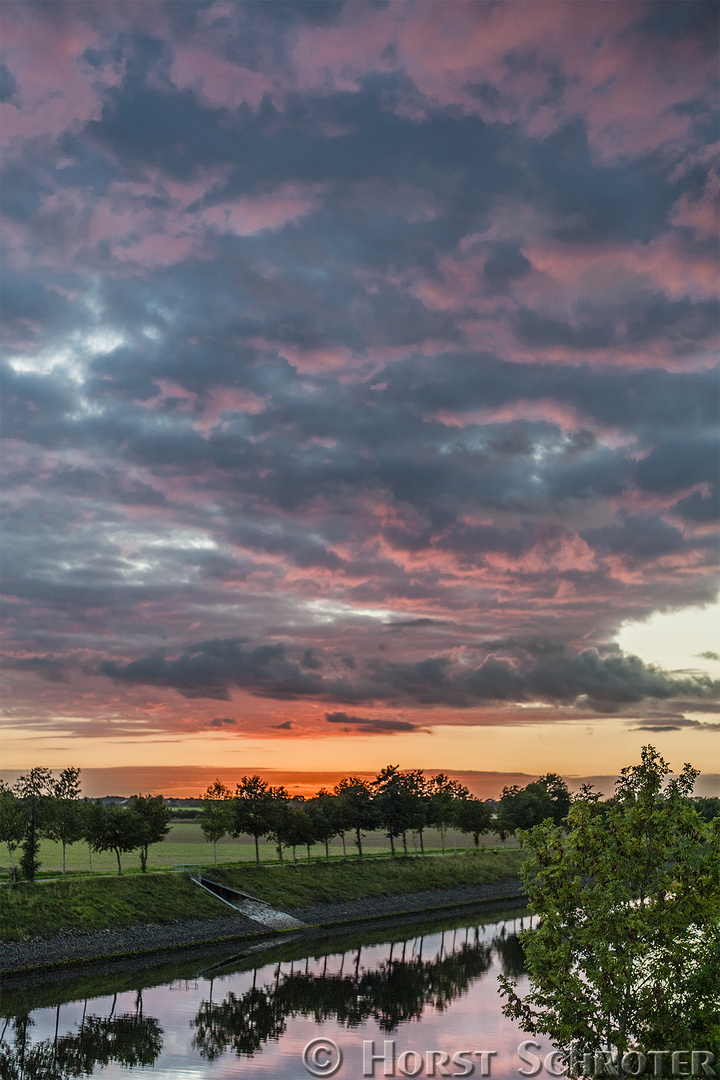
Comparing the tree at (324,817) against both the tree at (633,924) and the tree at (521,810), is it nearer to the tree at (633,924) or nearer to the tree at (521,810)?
the tree at (521,810)

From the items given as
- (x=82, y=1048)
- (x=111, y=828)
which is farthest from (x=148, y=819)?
(x=82, y=1048)

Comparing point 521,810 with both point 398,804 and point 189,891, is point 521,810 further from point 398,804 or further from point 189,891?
point 189,891

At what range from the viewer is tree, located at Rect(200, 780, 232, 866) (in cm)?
10888

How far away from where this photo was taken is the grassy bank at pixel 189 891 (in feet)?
231

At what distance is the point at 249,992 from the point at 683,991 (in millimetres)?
44548

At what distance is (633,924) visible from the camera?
77.9 feet

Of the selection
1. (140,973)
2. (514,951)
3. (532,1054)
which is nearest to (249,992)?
(140,973)

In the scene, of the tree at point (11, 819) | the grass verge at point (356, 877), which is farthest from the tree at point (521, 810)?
the tree at point (11, 819)

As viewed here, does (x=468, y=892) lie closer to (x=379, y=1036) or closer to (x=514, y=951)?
(x=514, y=951)

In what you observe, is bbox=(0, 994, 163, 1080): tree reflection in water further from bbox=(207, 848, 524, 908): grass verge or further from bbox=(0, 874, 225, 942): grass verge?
bbox=(207, 848, 524, 908): grass verge

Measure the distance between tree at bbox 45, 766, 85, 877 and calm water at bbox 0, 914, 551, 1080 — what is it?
21.8 m

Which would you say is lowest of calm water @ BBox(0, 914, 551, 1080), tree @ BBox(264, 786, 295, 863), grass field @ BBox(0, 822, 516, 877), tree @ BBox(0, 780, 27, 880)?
grass field @ BBox(0, 822, 516, 877)

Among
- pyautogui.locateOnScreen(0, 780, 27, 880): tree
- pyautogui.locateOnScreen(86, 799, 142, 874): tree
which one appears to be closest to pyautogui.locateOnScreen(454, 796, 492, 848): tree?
pyautogui.locateOnScreen(86, 799, 142, 874): tree

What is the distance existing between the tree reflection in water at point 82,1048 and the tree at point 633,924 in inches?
1079
